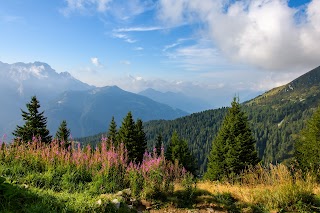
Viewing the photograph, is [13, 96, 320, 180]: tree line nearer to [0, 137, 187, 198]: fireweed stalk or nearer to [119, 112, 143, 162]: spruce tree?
[119, 112, 143, 162]: spruce tree

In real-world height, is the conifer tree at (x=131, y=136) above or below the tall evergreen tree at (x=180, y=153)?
above

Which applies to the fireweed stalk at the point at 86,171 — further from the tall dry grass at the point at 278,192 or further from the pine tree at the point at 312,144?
the pine tree at the point at 312,144

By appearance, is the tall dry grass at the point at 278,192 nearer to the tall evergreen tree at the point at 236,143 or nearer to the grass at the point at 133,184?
the grass at the point at 133,184

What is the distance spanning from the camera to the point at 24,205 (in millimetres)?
5957

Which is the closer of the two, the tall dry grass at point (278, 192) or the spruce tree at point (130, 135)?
the tall dry grass at point (278, 192)

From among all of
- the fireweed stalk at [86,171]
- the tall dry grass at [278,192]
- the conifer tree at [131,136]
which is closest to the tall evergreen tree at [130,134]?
the conifer tree at [131,136]

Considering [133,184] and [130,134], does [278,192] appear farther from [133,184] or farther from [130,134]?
[130,134]

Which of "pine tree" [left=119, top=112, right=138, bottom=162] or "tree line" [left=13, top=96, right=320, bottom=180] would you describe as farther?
"pine tree" [left=119, top=112, right=138, bottom=162]

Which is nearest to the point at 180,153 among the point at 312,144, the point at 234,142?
the point at 234,142

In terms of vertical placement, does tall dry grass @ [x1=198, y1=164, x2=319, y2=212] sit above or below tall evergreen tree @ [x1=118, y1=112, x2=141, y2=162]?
below

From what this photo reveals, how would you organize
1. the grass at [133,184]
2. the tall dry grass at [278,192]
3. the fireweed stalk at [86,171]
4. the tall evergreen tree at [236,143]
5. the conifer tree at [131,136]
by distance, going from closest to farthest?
the grass at [133,184], the fireweed stalk at [86,171], the tall dry grass at [278,192], the tall evergreen tree at [236,143], the conifer tree at [131,136]

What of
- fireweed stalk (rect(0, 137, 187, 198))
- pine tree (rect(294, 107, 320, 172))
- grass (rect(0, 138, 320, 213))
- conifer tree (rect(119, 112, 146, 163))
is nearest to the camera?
grass (rect(0, 138, 320, 213))

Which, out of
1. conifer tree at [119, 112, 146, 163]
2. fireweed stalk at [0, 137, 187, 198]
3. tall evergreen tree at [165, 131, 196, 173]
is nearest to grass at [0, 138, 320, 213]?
fireweed stalk at [0, 137, 187, 198]

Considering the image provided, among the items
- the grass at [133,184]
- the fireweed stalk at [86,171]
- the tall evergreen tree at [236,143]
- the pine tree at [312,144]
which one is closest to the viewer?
the grass at [133,184]
